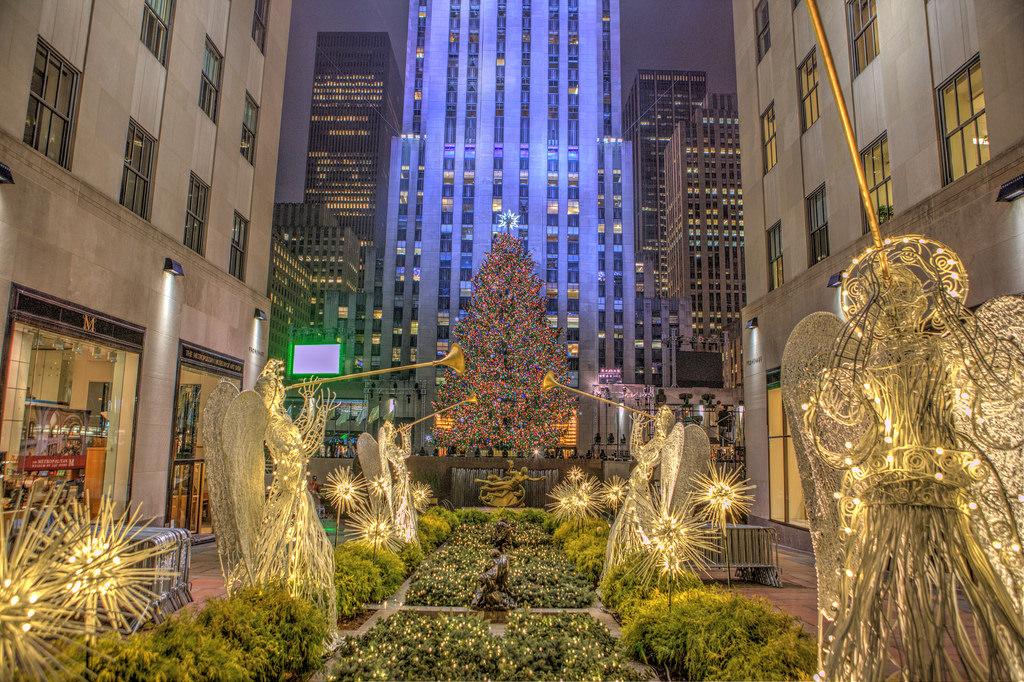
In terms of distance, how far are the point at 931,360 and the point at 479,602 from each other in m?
A: 8.20

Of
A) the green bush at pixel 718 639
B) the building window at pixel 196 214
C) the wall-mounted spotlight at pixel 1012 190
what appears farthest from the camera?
the building window at pixel 196 214

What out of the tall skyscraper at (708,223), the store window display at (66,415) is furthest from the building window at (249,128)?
the tall skyscraper at (708,223)

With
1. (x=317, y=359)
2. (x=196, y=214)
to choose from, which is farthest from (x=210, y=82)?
(x=317, y=359)

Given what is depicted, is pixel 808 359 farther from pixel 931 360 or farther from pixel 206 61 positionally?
pixel 206 61

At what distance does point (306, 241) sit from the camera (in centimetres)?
14725

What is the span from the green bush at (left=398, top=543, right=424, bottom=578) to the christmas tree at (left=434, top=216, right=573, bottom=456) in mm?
19728

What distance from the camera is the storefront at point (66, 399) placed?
10922 mm

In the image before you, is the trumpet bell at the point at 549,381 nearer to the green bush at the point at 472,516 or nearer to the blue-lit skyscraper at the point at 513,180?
the green bush at the point at 472,516

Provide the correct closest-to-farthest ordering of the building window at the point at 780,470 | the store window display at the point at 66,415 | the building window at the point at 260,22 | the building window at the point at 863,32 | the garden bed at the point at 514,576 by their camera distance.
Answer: the garden bed at the point at 514,576 → the store window display at the point at 66,415 → the building window at the point at 863,32 → the building window at the point at 780,470 → the building window at the point at 260,22

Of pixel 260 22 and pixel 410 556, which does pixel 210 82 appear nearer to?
pixel 260 22

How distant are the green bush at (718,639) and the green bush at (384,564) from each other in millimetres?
4553

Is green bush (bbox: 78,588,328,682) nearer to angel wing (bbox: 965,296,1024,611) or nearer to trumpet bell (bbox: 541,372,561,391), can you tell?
angel wing (bbox: 965,296,1024,611)

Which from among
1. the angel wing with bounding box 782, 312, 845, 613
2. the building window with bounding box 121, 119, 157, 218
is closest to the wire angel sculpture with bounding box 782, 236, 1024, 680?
the angel wing with bounding box 782, 312, 845, 613

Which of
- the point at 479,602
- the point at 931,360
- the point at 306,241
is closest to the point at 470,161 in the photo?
the point at 479,602
